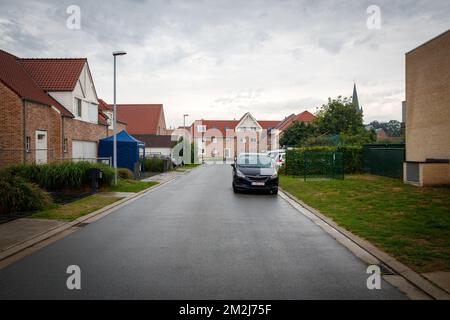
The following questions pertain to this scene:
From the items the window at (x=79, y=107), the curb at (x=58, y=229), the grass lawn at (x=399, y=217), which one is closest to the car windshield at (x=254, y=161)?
the grass lawn at (x=399, y=217)

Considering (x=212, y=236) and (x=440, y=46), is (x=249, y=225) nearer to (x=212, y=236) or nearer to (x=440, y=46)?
(x=212, y=236)

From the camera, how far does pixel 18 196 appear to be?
1122cm

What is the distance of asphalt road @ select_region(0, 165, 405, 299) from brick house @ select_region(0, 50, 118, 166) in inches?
514

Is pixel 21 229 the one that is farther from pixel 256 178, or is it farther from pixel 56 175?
pixel 256 178

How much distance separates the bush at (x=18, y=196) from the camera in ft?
36.2

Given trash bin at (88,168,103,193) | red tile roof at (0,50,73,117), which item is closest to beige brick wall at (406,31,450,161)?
trash bin at (88,168,103,193)

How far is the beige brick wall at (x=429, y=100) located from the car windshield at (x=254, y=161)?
7.96 m

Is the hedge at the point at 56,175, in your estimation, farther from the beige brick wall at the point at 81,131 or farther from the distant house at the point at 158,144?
the distant house at the point at 158,144

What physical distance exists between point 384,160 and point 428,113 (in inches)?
185

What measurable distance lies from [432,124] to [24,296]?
19.6m

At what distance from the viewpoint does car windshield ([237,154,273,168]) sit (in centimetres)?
1736

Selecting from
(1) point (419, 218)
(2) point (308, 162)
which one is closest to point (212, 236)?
(1) point (419, 218)

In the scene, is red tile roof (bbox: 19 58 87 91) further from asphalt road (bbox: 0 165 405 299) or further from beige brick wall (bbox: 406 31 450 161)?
beige brick wall (bbox: 406 31 450 161)
